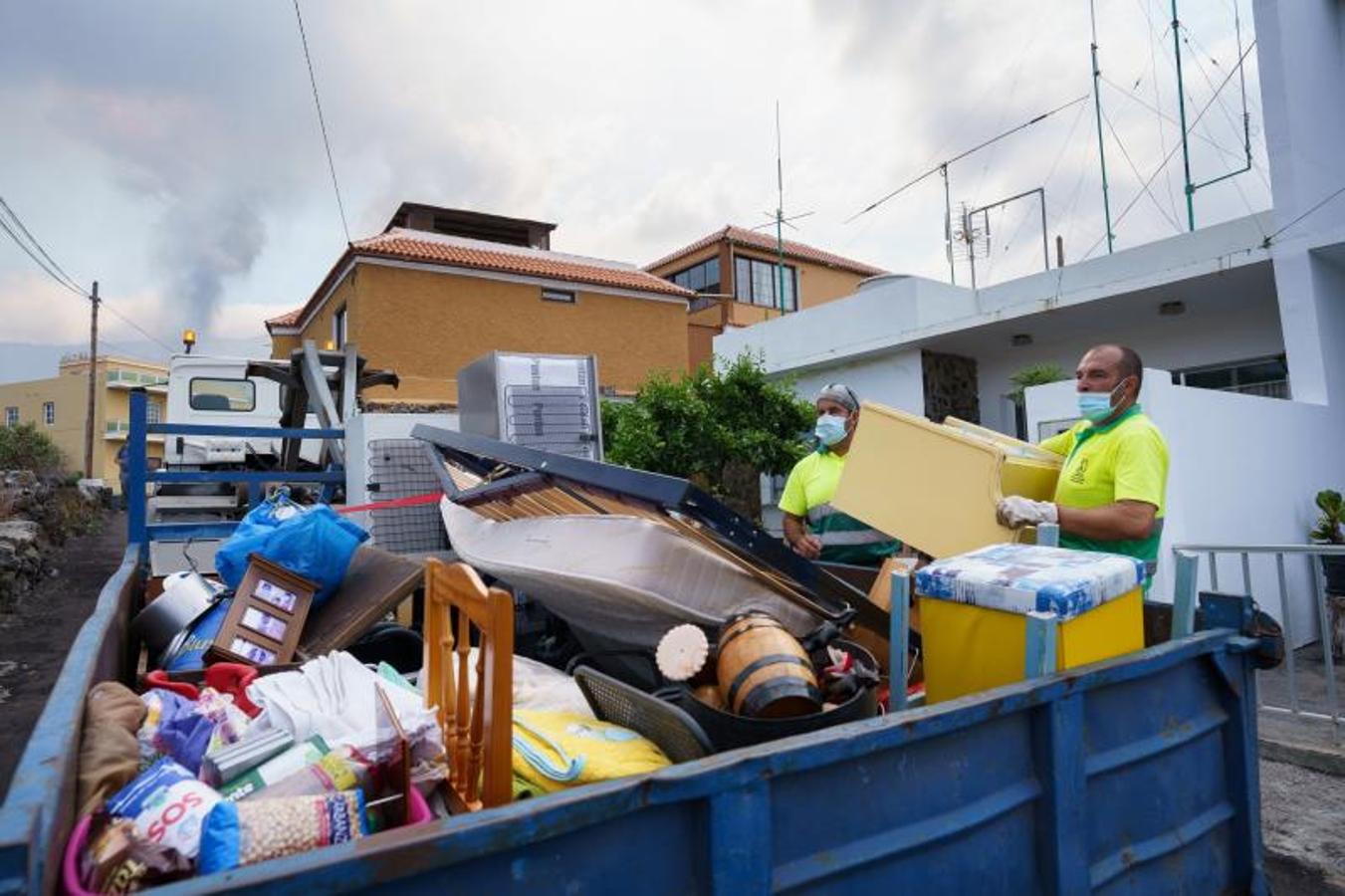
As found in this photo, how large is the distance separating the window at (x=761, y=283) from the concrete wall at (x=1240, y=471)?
17.3 metres

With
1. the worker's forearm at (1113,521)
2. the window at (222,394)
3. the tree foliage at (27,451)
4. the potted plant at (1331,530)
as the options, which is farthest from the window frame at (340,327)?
the worker's forearm at (1113,521)

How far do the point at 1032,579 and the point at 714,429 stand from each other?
20.7ft

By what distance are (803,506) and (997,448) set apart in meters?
1.41

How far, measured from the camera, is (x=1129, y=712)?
168cm

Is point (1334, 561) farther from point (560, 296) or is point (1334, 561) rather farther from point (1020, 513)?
point (560, 296)

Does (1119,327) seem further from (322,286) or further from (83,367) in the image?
(83,367)

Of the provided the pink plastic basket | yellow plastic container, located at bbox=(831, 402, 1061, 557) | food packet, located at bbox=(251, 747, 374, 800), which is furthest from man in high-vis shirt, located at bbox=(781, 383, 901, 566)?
the pink plastic basket

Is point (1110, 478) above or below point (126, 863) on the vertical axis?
above

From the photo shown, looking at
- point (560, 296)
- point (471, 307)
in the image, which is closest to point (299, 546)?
point (471, 307)

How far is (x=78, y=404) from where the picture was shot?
1543 inches

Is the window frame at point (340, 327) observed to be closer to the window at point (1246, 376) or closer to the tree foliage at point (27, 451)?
the tree foliage at point (27, 451)

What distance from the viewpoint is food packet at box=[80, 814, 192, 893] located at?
102cm

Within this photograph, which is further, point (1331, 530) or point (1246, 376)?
point (1246, 376)

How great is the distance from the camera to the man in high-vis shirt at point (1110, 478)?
2.47 metres
